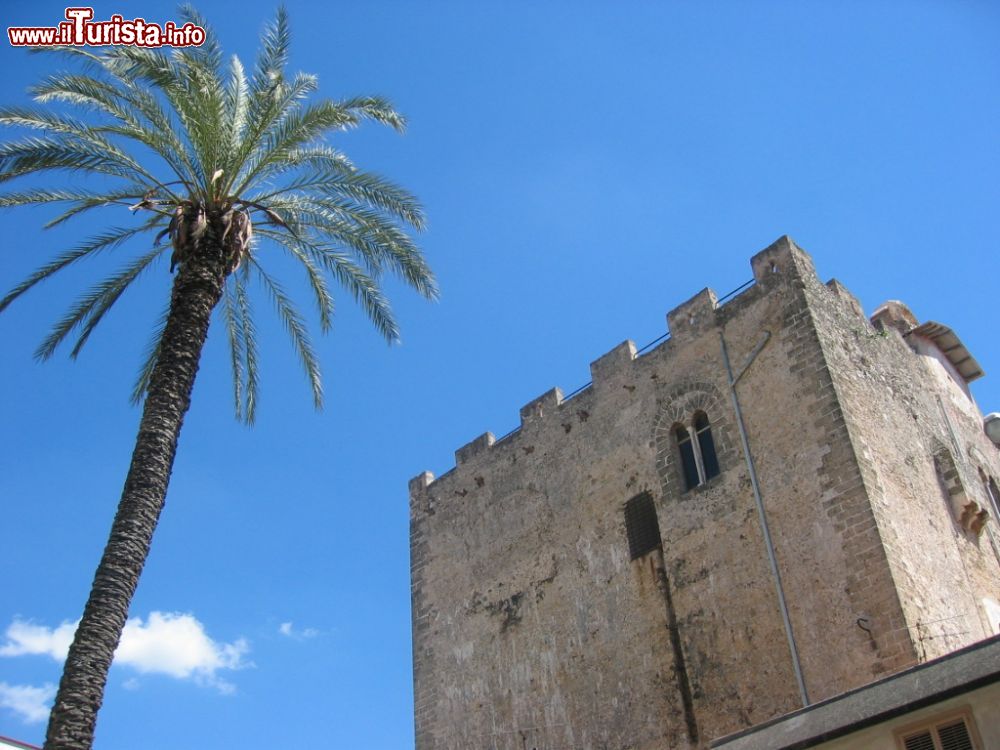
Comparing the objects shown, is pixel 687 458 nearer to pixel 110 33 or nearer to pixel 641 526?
pixel 641 526

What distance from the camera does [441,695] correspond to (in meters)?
20.3

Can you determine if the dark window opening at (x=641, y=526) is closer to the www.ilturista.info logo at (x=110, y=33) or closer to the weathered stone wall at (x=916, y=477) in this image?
the weathered stone wall at (x=916, y=477)

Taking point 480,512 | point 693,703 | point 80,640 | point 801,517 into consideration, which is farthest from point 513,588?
point 80,640

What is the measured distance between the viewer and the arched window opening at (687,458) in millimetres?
17484

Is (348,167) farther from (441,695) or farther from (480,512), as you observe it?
(441,695)

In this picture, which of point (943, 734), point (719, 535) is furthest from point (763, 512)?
point (943, 734)

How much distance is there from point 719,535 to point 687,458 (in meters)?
1.76

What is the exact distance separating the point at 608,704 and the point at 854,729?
808cm

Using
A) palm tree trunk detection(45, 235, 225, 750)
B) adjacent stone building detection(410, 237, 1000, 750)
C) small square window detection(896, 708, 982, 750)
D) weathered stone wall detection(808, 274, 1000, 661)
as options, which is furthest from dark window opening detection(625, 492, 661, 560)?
palm tree trunk detection(45, 235, 225, 750)

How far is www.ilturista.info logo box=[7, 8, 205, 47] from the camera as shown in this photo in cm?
1366

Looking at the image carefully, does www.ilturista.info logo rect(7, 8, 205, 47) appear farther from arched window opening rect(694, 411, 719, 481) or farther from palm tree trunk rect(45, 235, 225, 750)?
arched window opening rect(694, 411, 719, 481)

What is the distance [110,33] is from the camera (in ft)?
45.9

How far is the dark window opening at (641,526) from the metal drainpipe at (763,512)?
2134 millimetres

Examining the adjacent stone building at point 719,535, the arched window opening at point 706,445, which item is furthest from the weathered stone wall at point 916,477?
the arched window opening at point 706,445
